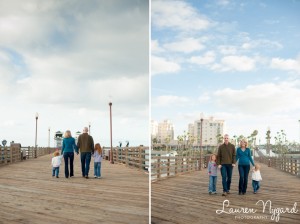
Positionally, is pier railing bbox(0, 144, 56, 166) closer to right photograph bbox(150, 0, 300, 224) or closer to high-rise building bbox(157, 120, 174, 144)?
right photograph bbox(150, 0, 300, 224)

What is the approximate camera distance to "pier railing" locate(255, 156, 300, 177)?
6091mm

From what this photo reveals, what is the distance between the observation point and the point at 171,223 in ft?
12.4

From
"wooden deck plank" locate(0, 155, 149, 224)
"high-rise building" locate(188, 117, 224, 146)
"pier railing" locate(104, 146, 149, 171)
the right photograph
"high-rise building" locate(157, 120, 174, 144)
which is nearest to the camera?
"wooden deck plank" locate(0, 155, 149, 224)

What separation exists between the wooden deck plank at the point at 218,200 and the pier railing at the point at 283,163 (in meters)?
0.10

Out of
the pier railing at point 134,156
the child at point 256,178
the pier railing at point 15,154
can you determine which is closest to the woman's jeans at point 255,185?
the child at point 256,178

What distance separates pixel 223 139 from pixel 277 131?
3.72ft

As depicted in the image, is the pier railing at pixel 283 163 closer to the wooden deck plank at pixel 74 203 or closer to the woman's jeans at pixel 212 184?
the woman's jeans at pixel 212 184

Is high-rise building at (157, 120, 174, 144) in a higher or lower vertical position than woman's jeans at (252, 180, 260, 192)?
higher

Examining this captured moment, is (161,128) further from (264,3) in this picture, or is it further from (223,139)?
(264,3)

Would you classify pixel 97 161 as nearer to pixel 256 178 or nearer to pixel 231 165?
pixel 231 165

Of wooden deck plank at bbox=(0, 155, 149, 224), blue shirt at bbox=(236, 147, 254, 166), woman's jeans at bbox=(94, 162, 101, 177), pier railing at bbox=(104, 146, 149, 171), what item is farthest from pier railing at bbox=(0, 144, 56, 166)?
blue shirt at bbox=(236, 147, 254, 166)

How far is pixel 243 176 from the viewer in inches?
229

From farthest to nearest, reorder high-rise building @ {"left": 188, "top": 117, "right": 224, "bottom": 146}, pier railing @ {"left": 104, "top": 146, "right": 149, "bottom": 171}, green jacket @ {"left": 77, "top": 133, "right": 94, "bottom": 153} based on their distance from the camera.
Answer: pier railing @ {"left": 104, "top": 146, "right": 149, "bottom": 171} < green jacket @ {"left": 77, "top": 133, "right": 94, "bottom": 153} < high-rise building @ {"left": 188, "top": 117, "right": 224, "bottom": 146}

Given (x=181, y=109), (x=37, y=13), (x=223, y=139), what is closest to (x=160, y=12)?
(x=181, y=109)
